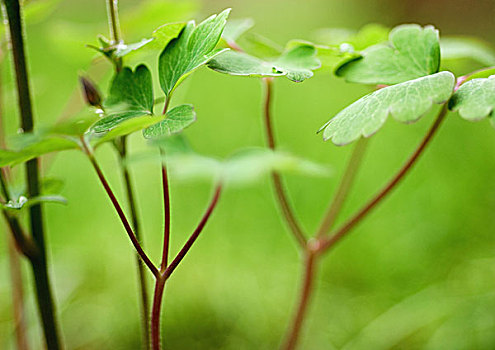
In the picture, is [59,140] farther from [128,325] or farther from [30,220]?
[128,325]

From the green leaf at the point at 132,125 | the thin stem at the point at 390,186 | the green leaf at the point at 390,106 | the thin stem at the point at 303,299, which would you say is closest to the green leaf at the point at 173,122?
the green leaf at the point at 132,125

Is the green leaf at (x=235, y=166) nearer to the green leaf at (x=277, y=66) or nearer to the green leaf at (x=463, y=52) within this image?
the green leaf at (x=277, y=66)

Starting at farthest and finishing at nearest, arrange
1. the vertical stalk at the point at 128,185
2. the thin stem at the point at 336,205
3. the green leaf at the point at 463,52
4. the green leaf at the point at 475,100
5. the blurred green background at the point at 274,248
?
the blurred green background at the point at 274,248 → the thin stem at the point at 336,205 → the green leaf at the point at 463,52 → the vertical stalk at the point at 128,185 → the green leaf at the point at 475,100

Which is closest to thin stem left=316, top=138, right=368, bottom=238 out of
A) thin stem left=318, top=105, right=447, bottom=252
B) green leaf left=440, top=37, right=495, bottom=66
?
thin stem left=318, top=105, right=447, bottom=252

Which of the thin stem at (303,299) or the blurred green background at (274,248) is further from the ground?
the thin stem at (303,299)

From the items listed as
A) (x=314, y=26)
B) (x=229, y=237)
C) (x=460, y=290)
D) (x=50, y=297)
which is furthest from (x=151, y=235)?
(x=314, y=26)

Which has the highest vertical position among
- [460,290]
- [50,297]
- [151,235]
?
[50,297]

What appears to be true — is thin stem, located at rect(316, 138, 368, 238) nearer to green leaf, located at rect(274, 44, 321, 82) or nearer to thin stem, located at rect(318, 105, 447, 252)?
thin stem, located at rect(318, 105, 447, 252)
